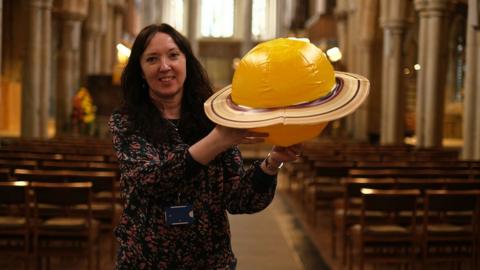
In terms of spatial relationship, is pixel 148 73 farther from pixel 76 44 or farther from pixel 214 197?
pixel 76 44

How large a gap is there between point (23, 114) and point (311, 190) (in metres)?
11.4

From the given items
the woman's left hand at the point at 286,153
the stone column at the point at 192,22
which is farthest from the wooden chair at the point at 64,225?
the stone column at the point at 192,22

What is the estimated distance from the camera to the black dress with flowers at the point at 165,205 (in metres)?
2.07

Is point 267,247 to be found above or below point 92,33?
below

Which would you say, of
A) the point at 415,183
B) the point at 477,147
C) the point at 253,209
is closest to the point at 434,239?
the point at 415,183

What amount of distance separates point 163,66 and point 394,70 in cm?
1947

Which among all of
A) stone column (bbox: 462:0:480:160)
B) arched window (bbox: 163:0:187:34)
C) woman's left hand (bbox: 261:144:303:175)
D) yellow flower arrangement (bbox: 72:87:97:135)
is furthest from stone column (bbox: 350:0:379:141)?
arched window (bbox: 163:0:187:34)

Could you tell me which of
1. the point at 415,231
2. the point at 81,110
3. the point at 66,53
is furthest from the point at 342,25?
the point at 415,231

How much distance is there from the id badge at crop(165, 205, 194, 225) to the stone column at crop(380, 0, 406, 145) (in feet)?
63.1

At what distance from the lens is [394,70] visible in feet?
68.9

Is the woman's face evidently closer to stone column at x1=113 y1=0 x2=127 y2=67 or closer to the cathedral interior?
the cathedral interior

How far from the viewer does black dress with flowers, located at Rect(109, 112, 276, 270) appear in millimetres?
2068

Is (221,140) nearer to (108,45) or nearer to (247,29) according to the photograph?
(108,45)

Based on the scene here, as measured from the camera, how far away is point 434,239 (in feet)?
20.4
